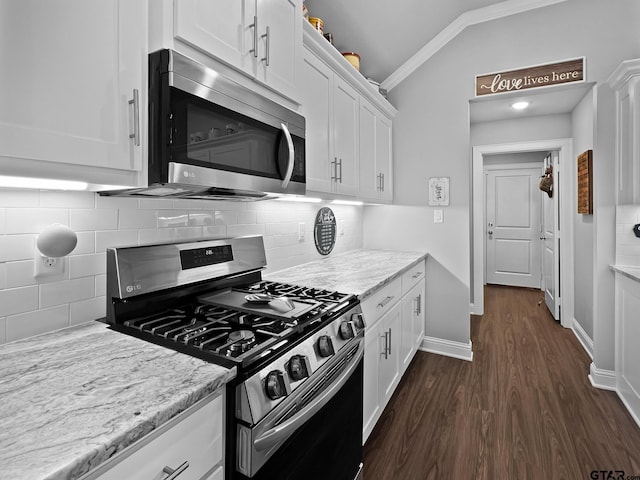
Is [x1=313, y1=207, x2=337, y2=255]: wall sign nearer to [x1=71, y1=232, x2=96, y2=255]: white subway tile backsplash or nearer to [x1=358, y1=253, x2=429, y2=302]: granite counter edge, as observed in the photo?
[x1=358, y1=253, x2=429, y2=302]: granite counter edge

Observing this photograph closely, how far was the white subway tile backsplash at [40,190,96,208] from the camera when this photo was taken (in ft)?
3.46

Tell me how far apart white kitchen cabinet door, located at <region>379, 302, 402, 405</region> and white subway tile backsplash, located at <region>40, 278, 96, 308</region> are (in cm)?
138

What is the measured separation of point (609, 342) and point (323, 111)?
8.49 ft

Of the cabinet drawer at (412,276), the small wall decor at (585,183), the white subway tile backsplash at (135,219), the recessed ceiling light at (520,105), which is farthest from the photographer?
the recessed ceiling light at (520,105)

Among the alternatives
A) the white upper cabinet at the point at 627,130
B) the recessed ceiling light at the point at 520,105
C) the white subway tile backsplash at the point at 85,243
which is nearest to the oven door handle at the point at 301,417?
the white subway tile backsplash at the point at 85,243

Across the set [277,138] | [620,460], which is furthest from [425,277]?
[277,138]

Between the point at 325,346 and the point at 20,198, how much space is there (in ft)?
3.35

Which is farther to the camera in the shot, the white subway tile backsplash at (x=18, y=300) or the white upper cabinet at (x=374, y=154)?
the white upper cabinet at (x=374, y=154)

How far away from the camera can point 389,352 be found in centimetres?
205

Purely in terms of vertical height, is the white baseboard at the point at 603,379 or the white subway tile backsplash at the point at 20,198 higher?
the white subway tile backsplash at the point at 20,198

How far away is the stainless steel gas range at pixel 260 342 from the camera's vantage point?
34.7 inches

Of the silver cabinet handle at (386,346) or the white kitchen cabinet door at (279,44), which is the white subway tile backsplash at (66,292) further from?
the silver cabinet handle at (386,346)

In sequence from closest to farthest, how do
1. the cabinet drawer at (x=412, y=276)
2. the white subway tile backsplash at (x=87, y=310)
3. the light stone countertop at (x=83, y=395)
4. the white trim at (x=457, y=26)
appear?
1. the light stone countertop at (x=83, y=395)
2. the white subway tile backsplash at (x=87, y=310)
3. the cabinet drawer at (x=412, y=276)
4. the white trim at (x=457, y=26)

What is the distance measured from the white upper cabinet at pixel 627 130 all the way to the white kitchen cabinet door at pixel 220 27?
226 cm
